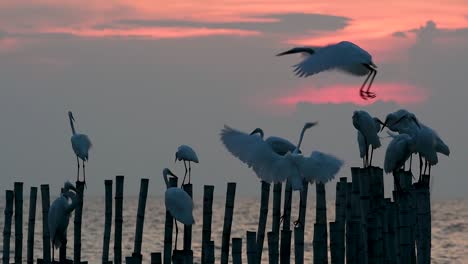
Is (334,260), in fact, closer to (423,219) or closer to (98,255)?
(423,219)

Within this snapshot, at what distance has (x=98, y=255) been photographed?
41.3 meters

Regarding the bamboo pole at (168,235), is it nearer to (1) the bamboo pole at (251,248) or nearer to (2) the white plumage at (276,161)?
(2) the white plumage at (276,161)

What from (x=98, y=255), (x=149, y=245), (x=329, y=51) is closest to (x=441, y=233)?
(x=149, y=245)

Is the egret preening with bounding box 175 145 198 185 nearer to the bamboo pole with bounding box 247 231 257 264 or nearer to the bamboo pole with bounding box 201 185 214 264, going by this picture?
the bamboo pole with bounding box 201 185 214 264

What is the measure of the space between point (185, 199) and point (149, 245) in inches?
1195

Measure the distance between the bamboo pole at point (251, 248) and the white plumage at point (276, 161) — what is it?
2.71 m

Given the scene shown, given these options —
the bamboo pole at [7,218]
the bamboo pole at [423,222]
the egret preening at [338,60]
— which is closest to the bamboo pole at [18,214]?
the bamboo pole at [7,218]

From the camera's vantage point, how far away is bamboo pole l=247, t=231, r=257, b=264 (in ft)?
43.4

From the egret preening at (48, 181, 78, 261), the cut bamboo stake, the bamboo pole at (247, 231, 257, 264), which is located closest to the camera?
the bamboo pole at (247, 231, 257, 264)

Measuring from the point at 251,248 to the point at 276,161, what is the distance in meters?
3.31

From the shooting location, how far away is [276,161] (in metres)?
16.5

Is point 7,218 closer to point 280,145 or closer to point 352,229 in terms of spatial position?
point 280,145

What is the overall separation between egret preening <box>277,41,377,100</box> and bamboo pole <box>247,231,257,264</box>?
2074 millimetres

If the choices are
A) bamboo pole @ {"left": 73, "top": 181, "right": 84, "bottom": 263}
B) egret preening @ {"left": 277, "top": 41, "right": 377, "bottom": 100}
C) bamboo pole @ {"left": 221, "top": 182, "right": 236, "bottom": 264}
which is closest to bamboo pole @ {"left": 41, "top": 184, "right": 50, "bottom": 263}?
bamboo pole @ {"left": 73, "top": 181, "right": 84, "bottom": 263}
